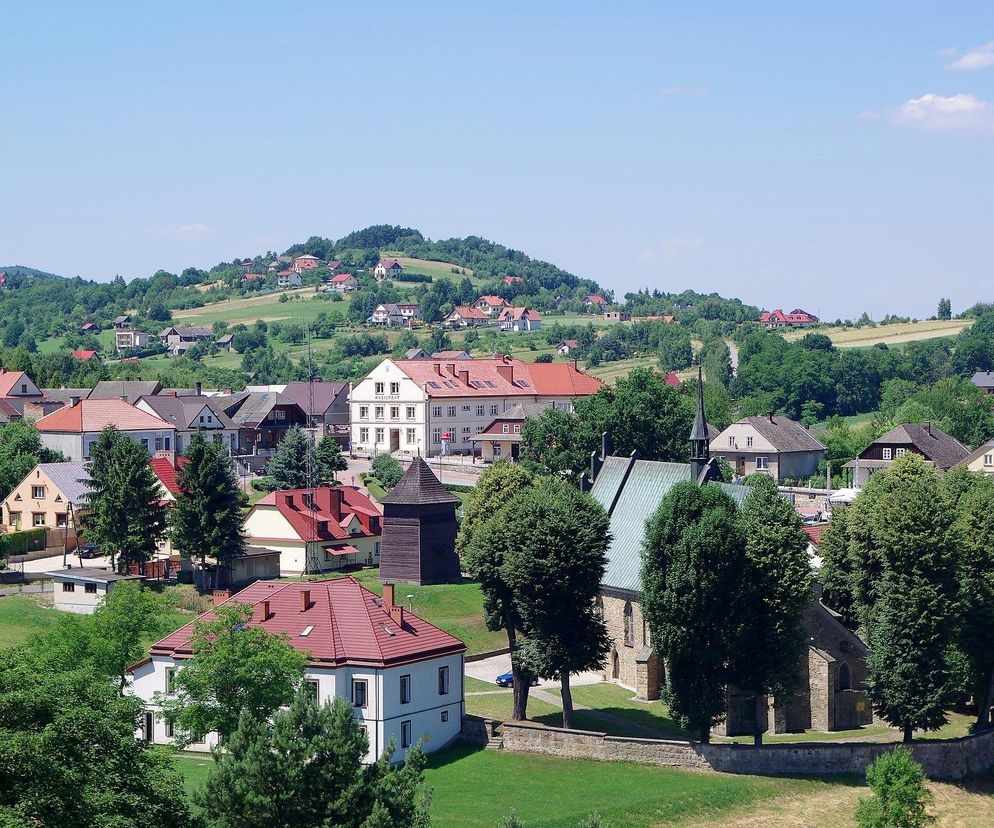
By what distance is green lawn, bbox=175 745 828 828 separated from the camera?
47531 millimetres

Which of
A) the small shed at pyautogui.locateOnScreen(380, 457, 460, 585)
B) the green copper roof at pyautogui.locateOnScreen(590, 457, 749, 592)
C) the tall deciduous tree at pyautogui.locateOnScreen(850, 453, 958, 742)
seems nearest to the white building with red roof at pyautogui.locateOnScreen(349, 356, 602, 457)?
the small shed at pyautogui.locateOnScreen(380, 457, 460, 585)

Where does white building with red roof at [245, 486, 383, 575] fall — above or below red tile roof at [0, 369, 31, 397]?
below

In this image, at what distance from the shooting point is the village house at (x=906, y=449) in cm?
11994

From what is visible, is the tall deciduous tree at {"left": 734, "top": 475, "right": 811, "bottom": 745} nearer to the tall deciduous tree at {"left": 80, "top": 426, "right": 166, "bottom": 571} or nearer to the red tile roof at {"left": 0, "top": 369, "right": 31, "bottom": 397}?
the tall deciduous tree at {"left": 80, "top": 426, "right": 166, "bottom": 571}

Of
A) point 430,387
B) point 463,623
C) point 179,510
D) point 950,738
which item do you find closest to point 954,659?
point 950,738

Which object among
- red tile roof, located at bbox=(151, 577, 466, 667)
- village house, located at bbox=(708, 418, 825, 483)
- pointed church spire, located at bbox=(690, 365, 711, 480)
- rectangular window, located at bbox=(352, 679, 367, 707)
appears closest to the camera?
rectangular window, located at bbox=(352, 679, 367, 707)

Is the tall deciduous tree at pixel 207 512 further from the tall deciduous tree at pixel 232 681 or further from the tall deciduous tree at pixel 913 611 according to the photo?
the tall deciduous tree at pixel 913 611

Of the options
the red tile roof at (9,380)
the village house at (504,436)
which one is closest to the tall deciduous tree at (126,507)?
the village house at (504,436)

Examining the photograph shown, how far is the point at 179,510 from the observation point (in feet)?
252

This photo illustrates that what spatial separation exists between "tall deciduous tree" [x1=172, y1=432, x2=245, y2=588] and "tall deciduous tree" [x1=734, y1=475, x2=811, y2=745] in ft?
104

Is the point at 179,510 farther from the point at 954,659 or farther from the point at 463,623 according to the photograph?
the point at 954,659

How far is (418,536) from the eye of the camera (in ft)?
257

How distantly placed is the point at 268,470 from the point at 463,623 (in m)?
36.7

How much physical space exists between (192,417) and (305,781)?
306ft
